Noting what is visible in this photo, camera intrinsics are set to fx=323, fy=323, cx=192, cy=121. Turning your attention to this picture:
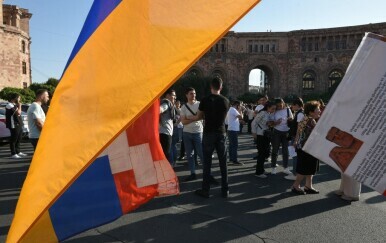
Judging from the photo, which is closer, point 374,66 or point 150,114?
point 374,66

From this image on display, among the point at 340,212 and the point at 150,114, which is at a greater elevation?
the point at 150,114

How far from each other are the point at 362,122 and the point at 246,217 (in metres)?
3.16

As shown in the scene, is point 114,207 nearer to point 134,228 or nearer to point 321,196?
point 134,228

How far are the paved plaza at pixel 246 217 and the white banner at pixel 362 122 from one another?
234 centimetres

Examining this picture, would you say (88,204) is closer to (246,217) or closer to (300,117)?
(246,217)

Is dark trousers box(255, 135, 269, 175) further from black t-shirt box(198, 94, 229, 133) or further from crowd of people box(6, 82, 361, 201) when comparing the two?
black t-shirt box(198, 94, 229, 133)

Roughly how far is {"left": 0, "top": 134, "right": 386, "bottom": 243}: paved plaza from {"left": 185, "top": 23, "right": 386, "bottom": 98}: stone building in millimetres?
44200

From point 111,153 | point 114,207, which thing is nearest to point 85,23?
point 111,153

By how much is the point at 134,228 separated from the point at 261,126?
14.0ft

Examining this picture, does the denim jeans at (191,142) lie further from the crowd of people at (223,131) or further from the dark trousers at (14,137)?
the dark trousers at (14,137)

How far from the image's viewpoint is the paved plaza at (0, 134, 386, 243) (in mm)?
4031

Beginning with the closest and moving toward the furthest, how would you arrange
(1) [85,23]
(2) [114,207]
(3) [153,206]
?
(1) [85,23], (2) [114,207], (3) [153,206]

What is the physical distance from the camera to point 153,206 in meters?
5.09

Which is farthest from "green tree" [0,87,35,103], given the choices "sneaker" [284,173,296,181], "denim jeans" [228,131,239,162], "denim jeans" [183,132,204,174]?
"sneaker" [284,173,296,181]
